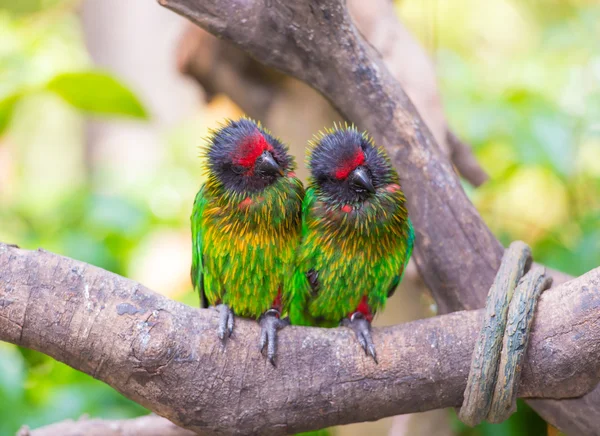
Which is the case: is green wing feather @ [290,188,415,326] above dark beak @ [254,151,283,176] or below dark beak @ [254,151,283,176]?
below

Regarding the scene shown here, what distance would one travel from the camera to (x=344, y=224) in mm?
1674

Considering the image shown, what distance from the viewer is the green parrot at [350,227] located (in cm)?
167

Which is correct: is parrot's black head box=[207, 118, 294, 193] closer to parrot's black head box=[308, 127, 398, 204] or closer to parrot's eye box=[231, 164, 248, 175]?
parrot's eye box=[231, 164, 248, 175]

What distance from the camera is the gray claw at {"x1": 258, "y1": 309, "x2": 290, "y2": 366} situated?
1512 mm

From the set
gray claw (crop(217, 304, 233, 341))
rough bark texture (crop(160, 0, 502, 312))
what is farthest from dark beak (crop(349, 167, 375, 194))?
gray claw (crop(217, 304, 233, 341))

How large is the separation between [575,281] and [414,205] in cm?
49

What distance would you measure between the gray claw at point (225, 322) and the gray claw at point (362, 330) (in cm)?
32

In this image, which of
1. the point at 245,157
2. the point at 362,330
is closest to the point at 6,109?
the point at 245,157

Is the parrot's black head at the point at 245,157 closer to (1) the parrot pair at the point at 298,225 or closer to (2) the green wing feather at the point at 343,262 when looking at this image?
(1) the parrot pair at the point at 298,225

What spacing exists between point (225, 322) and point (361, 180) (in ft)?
1.72

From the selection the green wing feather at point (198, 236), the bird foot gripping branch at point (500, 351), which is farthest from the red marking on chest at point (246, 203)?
the bird foot gripping branch at point (500, 351)

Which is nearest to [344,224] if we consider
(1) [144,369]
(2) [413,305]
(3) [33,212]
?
(1) [144,369]

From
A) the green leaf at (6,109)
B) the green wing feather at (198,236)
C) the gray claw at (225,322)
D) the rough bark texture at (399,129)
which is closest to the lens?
the gray claw at (225,322)

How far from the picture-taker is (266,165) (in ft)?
5.44
